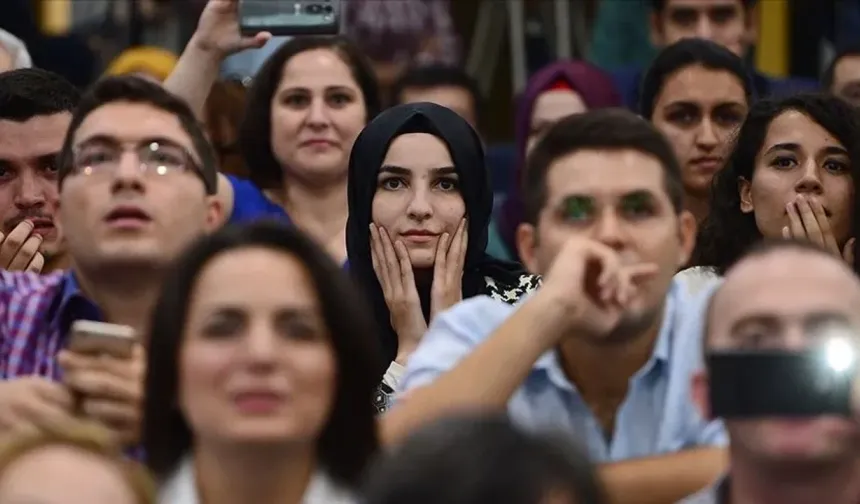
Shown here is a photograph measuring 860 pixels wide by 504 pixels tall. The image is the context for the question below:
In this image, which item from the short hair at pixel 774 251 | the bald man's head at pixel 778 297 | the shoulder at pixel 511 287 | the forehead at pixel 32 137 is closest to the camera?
the bald man's head at pixel 778 297

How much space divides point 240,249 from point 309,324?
0.19 metres

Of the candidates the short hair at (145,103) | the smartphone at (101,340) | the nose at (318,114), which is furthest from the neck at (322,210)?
the smartphone at (101,340)

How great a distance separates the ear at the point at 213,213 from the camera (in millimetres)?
4434

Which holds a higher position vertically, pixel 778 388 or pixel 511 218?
pixel 778 388

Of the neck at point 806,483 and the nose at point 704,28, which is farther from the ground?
the neck at point 806,483

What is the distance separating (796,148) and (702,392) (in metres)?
1.83

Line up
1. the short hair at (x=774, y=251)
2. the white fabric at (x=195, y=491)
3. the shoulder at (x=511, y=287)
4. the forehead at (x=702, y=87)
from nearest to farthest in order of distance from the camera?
the short hair at (x=774, y=251) → the white fabric at (x=195, y=491) → the shoulder at (x=511, y=287) → the forehead at (x=702, y=87)

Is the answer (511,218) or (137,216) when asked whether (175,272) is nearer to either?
(137,216)

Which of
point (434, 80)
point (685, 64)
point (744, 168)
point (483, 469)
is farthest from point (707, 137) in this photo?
point (483, 469)

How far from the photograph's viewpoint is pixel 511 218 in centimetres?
654

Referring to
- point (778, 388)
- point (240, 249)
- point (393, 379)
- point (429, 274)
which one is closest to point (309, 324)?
point (240, 249)

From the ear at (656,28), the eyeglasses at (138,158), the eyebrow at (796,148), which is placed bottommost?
the ear at (656,28)

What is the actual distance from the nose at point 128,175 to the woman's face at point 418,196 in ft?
2.96

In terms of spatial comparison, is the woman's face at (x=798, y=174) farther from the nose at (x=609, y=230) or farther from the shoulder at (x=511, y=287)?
the nose at (x=609, y=230)
